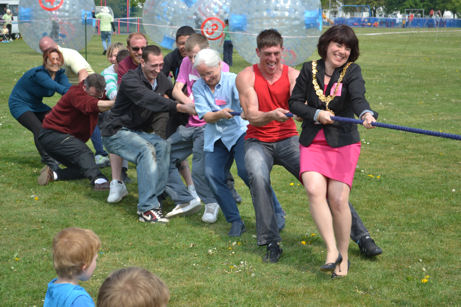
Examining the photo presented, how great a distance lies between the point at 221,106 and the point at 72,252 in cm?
328

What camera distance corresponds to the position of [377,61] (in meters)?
24.1

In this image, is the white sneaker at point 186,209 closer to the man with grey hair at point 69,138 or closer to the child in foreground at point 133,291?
the man with grey hair at point 69,138

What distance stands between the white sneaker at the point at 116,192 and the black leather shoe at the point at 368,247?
302 centimetres

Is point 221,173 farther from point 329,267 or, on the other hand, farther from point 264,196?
point 329,267

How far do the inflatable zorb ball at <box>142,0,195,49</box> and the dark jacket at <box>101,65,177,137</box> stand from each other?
12142 millimetres

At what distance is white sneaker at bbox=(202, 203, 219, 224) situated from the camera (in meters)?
6.45

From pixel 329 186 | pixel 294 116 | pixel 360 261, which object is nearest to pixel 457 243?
pixel 360 261

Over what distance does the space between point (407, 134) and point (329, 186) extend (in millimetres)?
6132

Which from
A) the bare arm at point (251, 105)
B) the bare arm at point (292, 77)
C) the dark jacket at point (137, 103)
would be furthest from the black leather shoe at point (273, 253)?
the dark jacket at point (137, 103)

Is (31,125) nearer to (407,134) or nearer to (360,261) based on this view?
(360,261)

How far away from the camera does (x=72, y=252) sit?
3000 millimetres

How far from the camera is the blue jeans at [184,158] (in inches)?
252

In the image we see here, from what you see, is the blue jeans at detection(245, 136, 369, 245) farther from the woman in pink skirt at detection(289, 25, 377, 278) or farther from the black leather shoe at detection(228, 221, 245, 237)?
the black leather shoe at detection(228, 221, 245, 237)

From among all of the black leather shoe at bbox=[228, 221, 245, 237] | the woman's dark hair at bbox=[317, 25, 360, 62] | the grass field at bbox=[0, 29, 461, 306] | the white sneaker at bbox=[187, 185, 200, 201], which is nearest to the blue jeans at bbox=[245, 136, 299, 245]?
the grass field at bbox=[0, 29, 461, 306]
